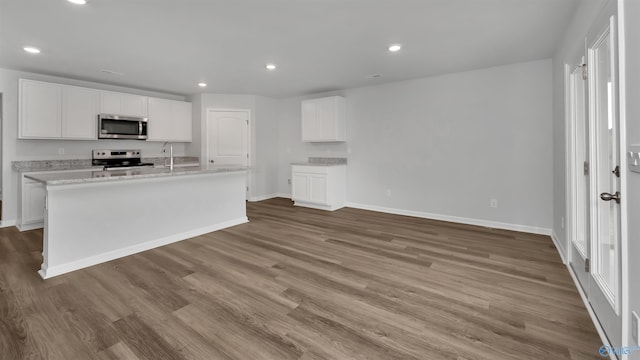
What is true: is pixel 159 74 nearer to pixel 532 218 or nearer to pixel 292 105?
pixel 292 105

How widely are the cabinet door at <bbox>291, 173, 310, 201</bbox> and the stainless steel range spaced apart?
2872 millimetres

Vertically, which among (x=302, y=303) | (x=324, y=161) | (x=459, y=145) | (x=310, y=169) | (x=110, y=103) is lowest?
(x=302, y=303)

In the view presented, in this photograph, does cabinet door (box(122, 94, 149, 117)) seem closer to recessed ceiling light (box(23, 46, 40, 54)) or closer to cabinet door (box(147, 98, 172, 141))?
cabinet door (box(147, 98, 172, 141))

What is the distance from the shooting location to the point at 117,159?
5.29 meters

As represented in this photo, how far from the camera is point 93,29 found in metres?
2.88

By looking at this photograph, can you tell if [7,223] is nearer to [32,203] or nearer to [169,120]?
[32,203]

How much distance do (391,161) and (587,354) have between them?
384 cm

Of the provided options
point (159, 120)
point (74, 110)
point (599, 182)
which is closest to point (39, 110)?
point (74, 110)

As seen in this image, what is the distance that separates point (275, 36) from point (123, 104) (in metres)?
3.70

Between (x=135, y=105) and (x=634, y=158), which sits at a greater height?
(x=135, y=105)

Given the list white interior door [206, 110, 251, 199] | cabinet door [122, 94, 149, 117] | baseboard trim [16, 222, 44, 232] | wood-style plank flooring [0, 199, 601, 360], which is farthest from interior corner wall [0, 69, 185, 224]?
white interior door [206, 110, 251, 199]

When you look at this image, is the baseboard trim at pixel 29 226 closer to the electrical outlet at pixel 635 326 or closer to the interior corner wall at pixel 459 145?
the interior corner wall at pixel 459 145

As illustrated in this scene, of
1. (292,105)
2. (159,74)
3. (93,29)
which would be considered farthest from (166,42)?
(292,105)

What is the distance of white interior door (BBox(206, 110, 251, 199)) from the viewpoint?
19.9ft
